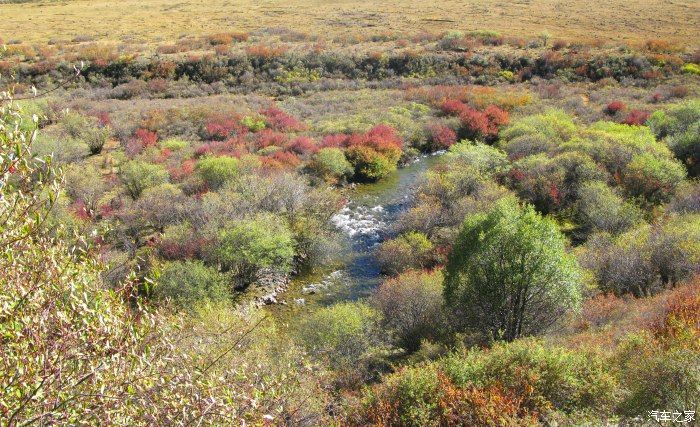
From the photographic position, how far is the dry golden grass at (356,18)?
67875 mm

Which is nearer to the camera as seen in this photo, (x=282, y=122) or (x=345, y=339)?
(x=345, y=339)

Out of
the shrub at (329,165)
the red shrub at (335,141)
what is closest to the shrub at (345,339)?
the shrub at (329,165)

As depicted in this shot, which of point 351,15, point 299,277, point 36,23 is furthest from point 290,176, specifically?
point 36,23

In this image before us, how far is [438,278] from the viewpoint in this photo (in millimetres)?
17562

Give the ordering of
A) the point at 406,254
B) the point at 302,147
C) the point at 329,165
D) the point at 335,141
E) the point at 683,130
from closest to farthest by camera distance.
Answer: the point at 406,254 < the point at 329,165 < the point at 683,130 < the point at 302,147 < the point at 335,141

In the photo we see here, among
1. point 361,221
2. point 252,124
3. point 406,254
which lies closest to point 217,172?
point 361,221

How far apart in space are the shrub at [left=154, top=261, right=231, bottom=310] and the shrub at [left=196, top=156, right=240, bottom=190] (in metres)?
8.27

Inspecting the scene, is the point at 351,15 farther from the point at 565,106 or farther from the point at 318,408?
the point at 318,408

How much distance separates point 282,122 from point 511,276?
96.2 ft

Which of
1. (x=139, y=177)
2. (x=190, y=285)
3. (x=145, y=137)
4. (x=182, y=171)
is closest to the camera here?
(x=190, y=285)

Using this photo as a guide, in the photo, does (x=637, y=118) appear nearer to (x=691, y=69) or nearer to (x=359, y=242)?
(x=691, y=69)

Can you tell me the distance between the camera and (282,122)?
39.9m

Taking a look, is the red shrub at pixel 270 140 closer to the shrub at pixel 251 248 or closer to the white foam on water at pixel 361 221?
the white foam on water at pixel 361 221

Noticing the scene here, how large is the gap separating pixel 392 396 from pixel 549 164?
20.5m
